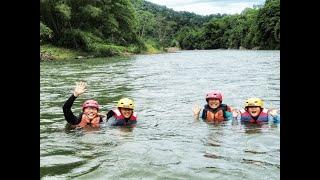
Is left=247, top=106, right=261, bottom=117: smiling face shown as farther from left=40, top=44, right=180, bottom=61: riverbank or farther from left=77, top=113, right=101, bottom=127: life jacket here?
left=40, top=44, right=180, bottom=61: riverbank

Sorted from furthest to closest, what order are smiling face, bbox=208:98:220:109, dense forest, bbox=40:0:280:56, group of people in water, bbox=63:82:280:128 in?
dense forest, bbox=40:0:280:56
smiling face, bbox=208:98:220:109
group of people in water, bbox=63:82:280:128

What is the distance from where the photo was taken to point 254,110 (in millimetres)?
9867

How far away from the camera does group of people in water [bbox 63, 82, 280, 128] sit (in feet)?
31.0

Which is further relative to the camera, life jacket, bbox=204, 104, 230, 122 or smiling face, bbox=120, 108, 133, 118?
life jacket, bbox=204, 104, 230, 122

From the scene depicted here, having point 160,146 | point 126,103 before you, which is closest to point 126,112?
point 126,103

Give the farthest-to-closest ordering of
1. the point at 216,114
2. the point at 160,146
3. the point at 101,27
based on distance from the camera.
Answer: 1. the point at 101,27
2. the point at 216,114
3. the point at 160,146

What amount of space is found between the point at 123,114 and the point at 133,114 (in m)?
0.24

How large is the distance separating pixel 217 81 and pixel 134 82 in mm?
3491

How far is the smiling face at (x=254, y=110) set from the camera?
386 inches

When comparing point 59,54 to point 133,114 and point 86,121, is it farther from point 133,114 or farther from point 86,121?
point 86,121

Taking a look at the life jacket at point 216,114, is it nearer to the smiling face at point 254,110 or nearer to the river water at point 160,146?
the river water at point 160,146

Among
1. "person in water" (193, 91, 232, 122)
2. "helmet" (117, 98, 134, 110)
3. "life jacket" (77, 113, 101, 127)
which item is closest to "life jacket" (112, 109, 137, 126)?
"helmet" (117, 98, 134, 110)
